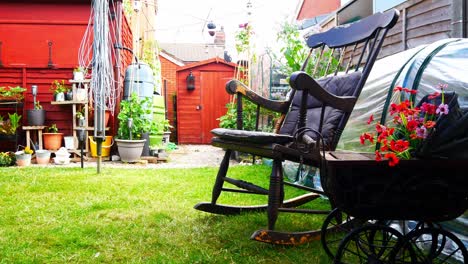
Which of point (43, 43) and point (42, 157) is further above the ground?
point (43, 43)

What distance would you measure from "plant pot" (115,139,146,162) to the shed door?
3965mm

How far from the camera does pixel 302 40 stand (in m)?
4.72

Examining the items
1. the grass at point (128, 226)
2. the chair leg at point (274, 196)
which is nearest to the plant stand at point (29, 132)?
the grass at point (128, 226)

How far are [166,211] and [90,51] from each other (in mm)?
3945

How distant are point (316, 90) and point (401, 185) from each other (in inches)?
19.5

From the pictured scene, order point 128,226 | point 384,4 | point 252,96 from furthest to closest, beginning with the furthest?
point 384,4
point 252,96
point 128,226

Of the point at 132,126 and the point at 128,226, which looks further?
the point at 132,126

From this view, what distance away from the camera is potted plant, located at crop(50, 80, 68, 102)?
5168mm

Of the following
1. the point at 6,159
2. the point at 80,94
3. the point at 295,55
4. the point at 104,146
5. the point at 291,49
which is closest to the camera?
the point at 295,55

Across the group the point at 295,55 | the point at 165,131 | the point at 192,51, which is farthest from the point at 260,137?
the point at 192,51

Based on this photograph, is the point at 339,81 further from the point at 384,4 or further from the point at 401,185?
the point at 384,4

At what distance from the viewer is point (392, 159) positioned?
113 centimetres

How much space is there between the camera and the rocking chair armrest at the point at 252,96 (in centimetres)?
209

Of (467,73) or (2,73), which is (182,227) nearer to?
(467,73)
